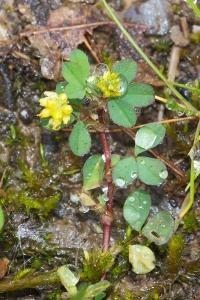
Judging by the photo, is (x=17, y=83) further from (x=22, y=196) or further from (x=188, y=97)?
A: (x=188, y=97)

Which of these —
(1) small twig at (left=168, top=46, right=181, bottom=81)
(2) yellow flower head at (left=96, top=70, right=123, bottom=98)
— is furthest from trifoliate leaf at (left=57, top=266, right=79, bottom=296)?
(1) small twig at (left=168, top=46, right=181, bottom=81)

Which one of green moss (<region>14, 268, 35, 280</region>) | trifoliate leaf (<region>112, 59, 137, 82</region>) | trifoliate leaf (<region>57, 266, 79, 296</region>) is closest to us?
trifoliate leaf (<region>57, 266, 79, 296</region>)

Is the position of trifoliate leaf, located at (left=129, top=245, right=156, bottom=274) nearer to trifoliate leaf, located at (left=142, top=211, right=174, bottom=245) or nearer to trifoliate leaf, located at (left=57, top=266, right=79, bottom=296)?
trifoliate leaf, located at (left=142, top=211, right=174, bottom=245)

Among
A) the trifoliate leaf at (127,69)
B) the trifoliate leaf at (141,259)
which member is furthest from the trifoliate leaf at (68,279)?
the trifoliate leaf at (127,69)

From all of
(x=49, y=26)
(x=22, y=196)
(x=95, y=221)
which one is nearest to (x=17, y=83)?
(x=49, y=26)

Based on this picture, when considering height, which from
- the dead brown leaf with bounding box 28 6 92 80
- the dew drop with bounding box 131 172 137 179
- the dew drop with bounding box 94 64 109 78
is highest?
the dead brown leaf with bounding box 28 6 92 80

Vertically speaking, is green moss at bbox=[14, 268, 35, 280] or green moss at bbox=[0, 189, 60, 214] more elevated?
green moss at bbox=[0, 189, 60, 214]
